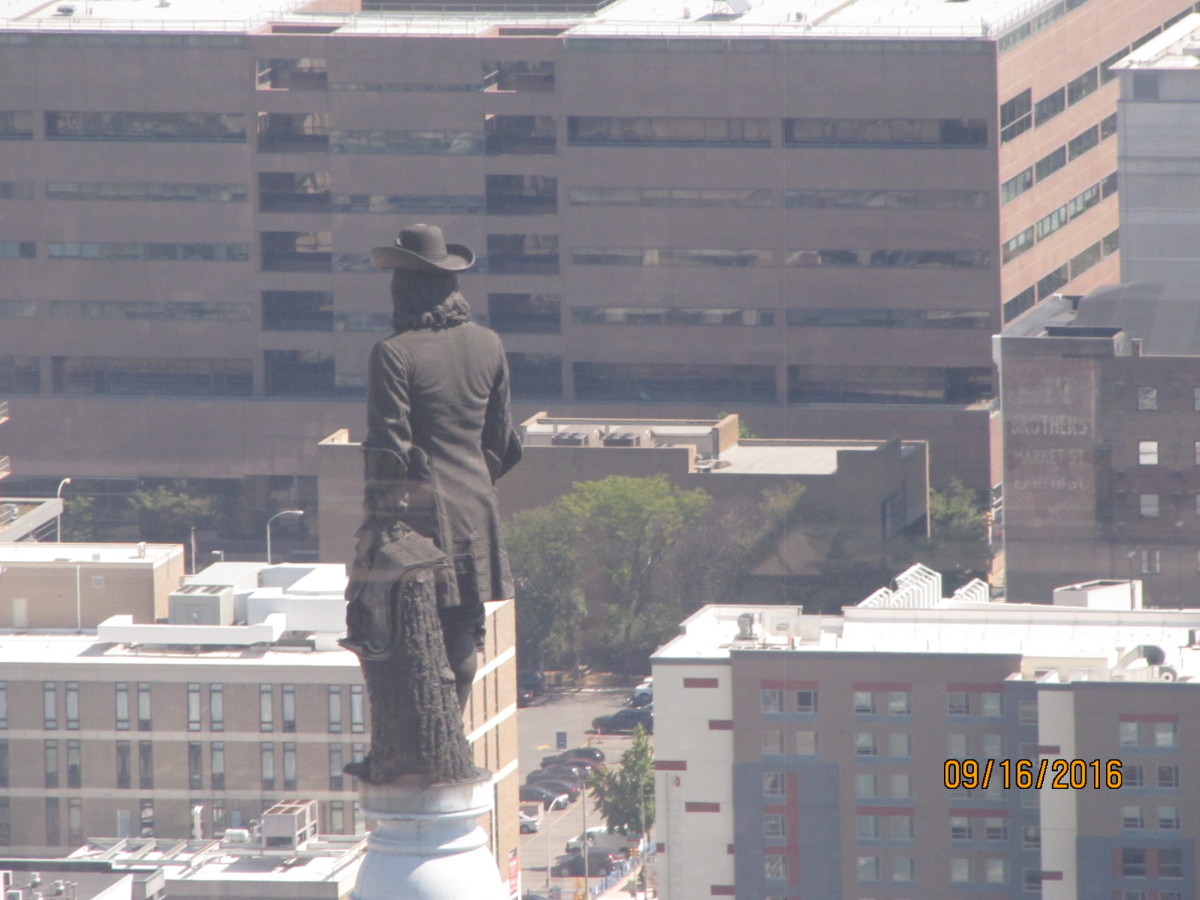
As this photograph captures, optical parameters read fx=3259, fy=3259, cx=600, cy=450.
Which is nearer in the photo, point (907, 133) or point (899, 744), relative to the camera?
point (899, 744)

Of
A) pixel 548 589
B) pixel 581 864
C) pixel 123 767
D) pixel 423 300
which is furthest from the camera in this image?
pixel 548 589

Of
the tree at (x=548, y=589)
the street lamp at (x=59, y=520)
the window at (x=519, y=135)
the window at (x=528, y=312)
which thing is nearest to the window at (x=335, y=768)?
the tree at (x=548, y=589)

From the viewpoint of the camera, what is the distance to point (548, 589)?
143000mm

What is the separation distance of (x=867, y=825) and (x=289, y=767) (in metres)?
21.4

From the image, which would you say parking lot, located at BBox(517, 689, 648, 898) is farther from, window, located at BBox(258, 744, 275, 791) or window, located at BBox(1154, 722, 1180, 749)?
window, located at BBox(1154, 722, 1180, 749)

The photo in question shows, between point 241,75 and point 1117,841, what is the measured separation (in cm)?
9594

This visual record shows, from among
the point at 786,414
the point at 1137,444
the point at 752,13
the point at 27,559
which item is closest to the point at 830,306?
the point at 786,414

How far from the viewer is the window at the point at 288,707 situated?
4001 inches

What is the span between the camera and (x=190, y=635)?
352ft

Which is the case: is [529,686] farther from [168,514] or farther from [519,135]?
[519,135]

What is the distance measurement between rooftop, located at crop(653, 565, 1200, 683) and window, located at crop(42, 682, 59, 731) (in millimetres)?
21465

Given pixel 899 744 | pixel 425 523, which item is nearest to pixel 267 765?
pixel 899 744

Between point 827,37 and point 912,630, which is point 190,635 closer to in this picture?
point 912,630

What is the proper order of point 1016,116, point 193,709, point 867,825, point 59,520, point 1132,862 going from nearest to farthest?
point 1132,862 → point 867,825 → point 193,709 → point 59,520 → point 1016,116
